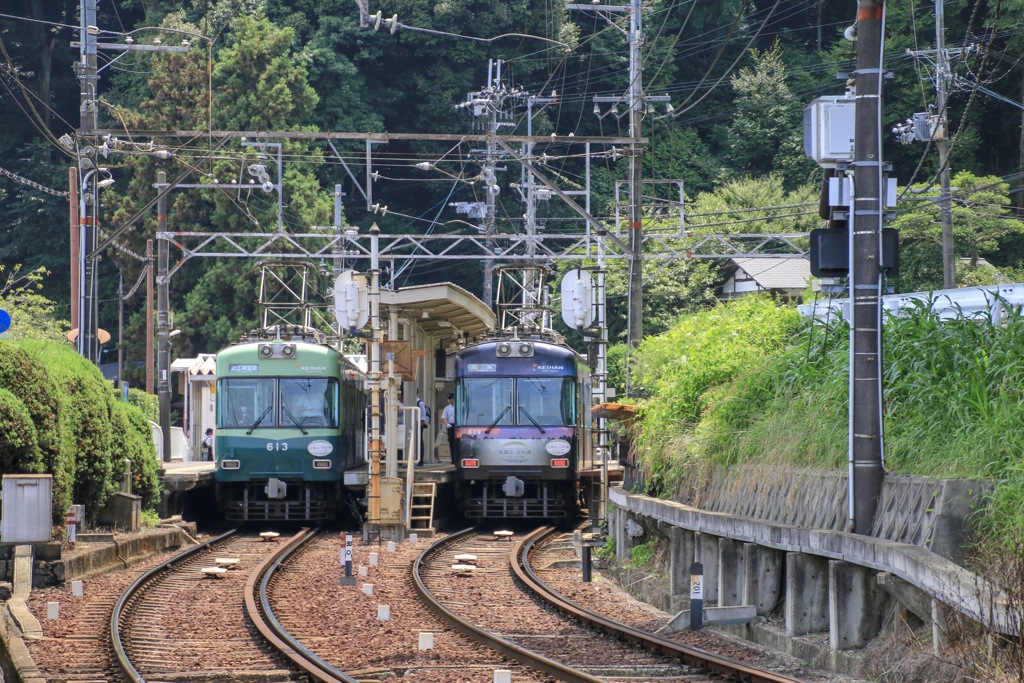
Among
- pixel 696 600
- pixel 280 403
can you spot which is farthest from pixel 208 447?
pixel 696 600

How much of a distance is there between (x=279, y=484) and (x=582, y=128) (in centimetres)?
3653

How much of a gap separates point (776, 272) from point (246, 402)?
2607 centimetres

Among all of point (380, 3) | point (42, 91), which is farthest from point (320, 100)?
point (42, 91)

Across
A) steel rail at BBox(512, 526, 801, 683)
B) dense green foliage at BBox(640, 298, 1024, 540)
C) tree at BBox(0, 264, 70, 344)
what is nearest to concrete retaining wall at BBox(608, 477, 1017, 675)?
dense green foliage at BBox(640, 298, 1024, 540)

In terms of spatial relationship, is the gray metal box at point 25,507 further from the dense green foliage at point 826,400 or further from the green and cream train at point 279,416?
the green and cream train at point 279,416

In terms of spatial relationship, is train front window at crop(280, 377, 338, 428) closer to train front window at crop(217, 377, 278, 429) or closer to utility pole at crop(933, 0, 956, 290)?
train front window at crop(217, 377, 278, 429)

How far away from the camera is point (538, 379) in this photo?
23.2 meters

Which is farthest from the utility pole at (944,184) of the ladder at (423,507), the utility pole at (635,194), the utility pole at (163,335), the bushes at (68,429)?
the utility pole at (163,335)

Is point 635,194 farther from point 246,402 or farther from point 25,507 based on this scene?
point 25,507

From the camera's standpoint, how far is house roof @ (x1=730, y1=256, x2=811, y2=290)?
45.0 m

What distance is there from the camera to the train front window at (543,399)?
23141 mm

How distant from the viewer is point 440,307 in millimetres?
24625

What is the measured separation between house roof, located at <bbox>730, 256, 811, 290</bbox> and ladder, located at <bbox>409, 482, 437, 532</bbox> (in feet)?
73.3

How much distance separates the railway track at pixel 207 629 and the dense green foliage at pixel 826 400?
14.1ft
